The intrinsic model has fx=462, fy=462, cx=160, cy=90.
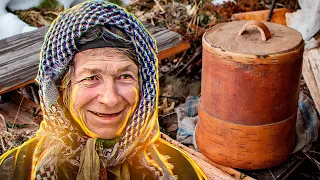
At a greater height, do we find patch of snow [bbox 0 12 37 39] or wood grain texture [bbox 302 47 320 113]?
patch of snow [bbox 0 12 37 39]

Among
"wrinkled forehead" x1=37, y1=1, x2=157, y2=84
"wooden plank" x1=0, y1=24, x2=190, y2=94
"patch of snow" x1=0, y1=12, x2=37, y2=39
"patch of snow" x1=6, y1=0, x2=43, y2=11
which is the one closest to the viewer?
"wrinkled forehead" x1=37, y1=1, x2=157, y2=84

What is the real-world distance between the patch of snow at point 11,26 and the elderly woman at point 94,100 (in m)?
1.28

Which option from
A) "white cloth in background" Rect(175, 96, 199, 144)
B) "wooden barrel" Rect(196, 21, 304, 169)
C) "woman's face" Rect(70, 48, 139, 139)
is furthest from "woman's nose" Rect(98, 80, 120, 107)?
"white cloth in background" Rect(175, 96, 199, 144)

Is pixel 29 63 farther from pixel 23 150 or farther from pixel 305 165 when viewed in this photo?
pixel 305 165

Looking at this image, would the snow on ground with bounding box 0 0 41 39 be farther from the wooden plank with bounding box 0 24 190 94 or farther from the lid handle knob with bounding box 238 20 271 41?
the lid handle knob with bounding box 238 20 271 41

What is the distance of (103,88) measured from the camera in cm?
104

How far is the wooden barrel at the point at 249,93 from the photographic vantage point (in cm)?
217

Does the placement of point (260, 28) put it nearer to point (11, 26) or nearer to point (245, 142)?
point (245, 142)

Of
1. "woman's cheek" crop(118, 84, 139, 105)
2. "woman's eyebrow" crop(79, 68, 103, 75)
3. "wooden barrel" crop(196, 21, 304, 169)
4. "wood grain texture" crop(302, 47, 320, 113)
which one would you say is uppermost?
"woman's eyebrow" crop(79, 68, 103, 75)

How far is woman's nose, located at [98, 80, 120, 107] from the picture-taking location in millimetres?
1031

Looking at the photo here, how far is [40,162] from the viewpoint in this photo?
114 cm

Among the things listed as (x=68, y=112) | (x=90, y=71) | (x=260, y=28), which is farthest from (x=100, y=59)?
(x=260, y=28)

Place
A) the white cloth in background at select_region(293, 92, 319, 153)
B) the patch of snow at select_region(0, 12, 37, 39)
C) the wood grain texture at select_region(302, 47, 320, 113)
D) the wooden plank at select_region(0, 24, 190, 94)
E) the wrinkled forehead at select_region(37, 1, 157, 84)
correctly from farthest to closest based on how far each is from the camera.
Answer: the wood grain texture at select_region(302, 47, 320, 113)
the white cloth in background at select_region(293, 92, 319, 153)
the patch of snow at select_region(0, 12, 37, 39)
the wooden plank at select_region(0, 24, 190, 94)
the wrinkled forehead at select_region(37, 1, 157, 84)

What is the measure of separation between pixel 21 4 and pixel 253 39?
1337 millimetres
